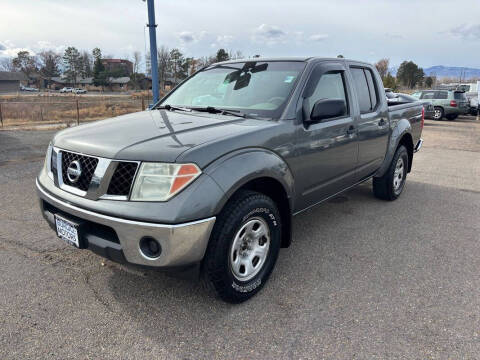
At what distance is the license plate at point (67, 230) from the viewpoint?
8.27ft

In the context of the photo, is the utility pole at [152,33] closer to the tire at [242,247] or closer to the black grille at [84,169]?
the black grille at [84,169]

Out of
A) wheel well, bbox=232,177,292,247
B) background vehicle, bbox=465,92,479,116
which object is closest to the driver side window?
wheel well, bbox=232,177,292,247

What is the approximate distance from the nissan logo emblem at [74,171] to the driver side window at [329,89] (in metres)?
1.91

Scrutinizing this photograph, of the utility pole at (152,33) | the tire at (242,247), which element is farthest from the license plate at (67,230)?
the utility pole at (152,33)

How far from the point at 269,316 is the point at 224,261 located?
55 cm

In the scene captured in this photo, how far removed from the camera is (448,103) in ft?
66.0

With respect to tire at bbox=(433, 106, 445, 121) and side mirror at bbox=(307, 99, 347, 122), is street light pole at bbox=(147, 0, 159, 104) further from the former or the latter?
tire at bbox=(433, 106, 445, 121)

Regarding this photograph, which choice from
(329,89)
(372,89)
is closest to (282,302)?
(329,89)

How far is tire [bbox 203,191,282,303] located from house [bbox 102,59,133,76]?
10351 cm

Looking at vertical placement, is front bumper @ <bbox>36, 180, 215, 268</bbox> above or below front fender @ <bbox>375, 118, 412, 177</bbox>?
below

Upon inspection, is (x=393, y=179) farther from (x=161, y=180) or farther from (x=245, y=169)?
(x=161, y=180)

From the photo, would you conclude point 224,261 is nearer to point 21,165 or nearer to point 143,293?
point 143,293

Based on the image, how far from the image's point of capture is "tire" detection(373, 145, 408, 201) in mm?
5145

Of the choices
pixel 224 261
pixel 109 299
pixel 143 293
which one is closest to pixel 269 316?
pixel 224 261
